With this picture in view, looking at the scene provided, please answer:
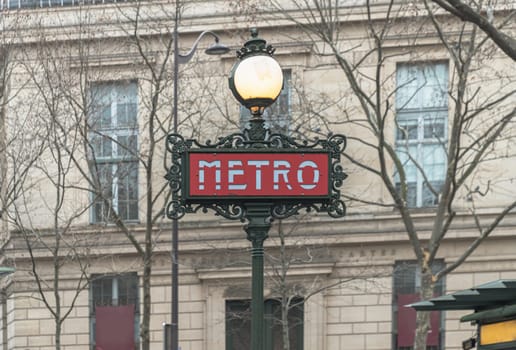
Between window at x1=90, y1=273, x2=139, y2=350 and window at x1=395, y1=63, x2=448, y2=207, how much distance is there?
26.1ft

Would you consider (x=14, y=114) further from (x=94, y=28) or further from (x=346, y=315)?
(x=346, y=315)

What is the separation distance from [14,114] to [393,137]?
1009 centimetres

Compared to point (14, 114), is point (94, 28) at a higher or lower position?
higher

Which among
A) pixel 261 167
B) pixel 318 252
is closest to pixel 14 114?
pixel 318 252

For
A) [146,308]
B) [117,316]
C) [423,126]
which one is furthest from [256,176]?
[117,316]

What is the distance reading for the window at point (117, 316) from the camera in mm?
26328

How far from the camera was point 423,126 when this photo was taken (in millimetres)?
25391

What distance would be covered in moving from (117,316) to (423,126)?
977 cm

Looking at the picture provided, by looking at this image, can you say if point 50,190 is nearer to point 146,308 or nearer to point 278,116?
point 146,308

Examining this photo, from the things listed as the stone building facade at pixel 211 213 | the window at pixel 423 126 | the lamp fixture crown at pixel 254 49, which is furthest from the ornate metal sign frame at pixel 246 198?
the window at pixel 423 126

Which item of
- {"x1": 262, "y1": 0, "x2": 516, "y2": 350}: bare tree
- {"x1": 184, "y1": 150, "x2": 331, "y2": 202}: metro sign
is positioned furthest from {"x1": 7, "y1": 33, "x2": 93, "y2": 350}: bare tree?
{"x1": 184, "y1": 150, "x2": 331, "y2": 202}: metro sign

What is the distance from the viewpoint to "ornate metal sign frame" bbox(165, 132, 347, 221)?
7.54 m

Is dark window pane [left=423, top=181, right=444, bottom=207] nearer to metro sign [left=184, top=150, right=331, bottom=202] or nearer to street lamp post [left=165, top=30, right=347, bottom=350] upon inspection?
street lamp post [left=165, top=30, right=347, bottom=350]

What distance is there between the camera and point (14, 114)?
84.0ft
